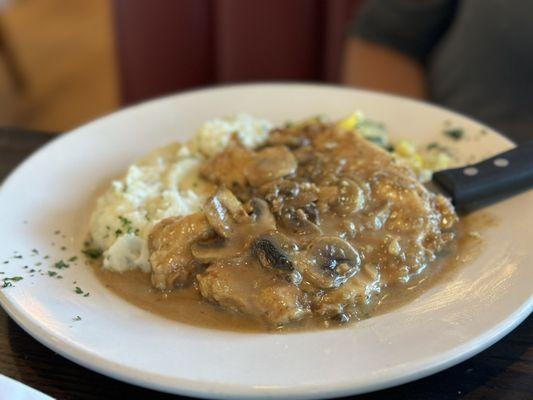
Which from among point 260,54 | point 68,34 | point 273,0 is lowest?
point 68,34

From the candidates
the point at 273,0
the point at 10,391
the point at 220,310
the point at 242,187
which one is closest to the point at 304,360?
the point at 220,310

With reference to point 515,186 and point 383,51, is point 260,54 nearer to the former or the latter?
point 383,51

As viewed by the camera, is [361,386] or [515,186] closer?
[361,386]

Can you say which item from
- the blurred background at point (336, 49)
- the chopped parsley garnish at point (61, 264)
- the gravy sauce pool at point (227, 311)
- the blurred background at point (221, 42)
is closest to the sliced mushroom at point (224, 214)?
the gravy sauce pool at point (227, 311)

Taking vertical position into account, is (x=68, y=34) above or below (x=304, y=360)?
below

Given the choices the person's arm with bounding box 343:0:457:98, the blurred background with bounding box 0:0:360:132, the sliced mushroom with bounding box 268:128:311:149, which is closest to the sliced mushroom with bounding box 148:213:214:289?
the sliced mushroom with bounding box 268:128:311:149

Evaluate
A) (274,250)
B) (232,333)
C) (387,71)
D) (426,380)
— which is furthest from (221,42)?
(426,380)

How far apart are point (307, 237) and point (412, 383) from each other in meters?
0.44

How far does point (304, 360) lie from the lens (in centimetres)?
131

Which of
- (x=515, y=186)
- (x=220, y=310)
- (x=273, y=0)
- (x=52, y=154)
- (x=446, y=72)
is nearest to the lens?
(x=220, y=310)

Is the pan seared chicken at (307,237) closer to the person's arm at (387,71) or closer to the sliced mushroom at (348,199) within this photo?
the sliced mushroom at (348,199)

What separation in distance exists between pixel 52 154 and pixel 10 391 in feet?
3.56

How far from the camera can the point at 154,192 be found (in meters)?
1.97

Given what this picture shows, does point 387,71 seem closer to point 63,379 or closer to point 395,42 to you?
point 395,42
